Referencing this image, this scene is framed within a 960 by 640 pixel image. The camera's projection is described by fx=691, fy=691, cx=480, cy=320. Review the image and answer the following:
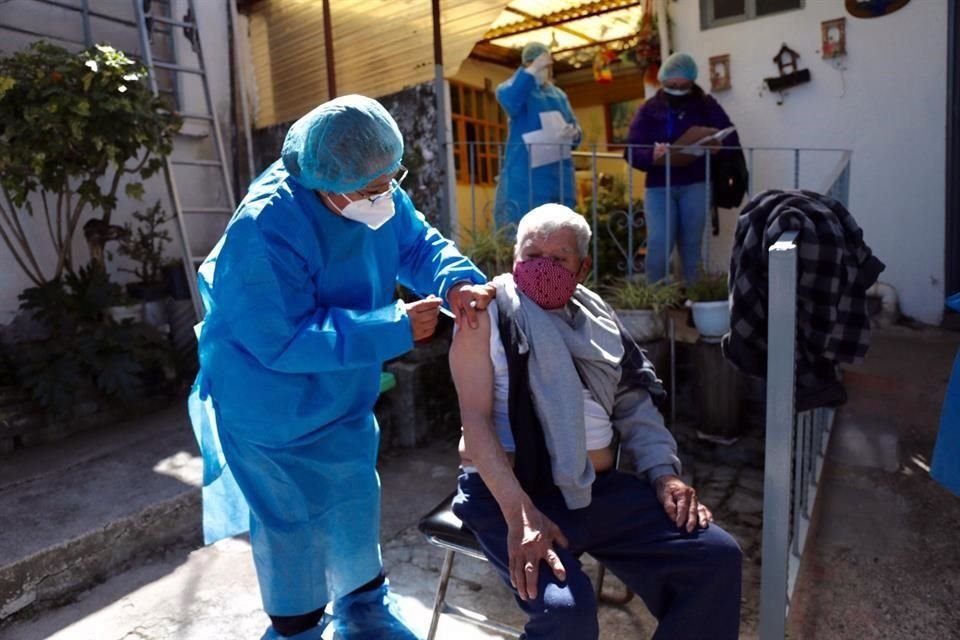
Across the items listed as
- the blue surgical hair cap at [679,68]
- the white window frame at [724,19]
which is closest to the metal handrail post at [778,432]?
the blue surgical hair cap at [679,68]

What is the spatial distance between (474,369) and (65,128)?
2.81m

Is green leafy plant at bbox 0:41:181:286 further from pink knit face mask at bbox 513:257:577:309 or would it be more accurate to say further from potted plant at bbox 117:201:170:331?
pink knit face mask at bbox 513:257:577:309

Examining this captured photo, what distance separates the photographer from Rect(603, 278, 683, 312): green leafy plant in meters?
3.49

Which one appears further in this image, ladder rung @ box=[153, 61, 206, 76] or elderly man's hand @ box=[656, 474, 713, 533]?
ladder rung @ box=[153, 61, 206, 76]

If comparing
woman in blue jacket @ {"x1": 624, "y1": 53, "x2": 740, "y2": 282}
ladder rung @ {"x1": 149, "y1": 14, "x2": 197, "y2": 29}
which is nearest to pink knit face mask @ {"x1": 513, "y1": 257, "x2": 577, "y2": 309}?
woman in blue jacket @ {"x1": 624, "y1": 53, "x2": 740, "y2": 282}

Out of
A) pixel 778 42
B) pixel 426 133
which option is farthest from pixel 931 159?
pixel 426 133

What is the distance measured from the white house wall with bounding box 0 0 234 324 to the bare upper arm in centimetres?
347

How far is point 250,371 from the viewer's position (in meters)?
1.64

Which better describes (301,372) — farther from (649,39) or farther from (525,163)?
(649,39)

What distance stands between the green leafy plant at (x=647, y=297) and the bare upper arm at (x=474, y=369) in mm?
1834

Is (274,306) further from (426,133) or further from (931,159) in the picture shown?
(931,159)

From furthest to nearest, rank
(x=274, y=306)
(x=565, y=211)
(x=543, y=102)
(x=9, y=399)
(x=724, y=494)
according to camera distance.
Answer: (x=543, y=102) < (x=9, y=399) < (x=724, y=494) < (x=565, y=211) < (x=274, y=306)

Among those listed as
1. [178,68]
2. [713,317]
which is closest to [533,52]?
[713,317]

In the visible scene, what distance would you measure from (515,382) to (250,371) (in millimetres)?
657
